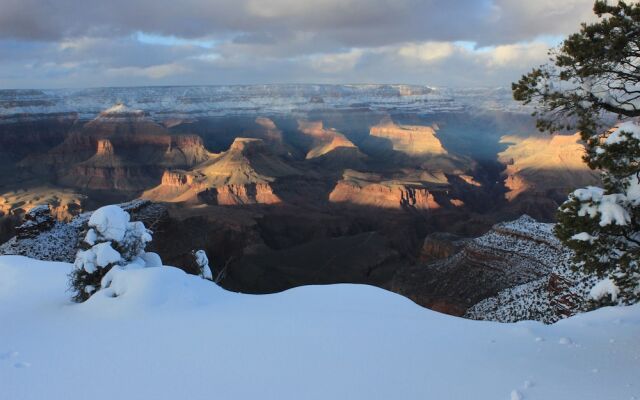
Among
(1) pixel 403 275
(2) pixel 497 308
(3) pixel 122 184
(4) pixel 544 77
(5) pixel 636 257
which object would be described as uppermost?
(4) pixel 544 77

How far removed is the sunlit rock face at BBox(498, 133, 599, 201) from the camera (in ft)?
349

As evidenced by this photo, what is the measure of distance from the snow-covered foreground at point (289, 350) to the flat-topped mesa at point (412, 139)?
140 meters

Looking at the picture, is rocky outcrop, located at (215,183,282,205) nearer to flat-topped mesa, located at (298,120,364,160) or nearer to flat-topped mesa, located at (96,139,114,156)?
flat-topped mesa, located at (96,139,114,156)

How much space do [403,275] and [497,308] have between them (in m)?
12.2

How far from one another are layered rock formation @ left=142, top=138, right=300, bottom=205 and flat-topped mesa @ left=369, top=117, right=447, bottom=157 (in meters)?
49.3

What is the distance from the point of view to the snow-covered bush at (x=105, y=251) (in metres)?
14.8

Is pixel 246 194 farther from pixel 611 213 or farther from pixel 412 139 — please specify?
pixel 611 213

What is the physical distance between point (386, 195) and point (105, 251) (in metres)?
81.8

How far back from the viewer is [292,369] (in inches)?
355

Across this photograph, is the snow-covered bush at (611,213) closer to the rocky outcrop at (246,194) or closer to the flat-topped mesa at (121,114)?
the rocky outcrop at (246,194)

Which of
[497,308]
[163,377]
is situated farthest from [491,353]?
[497,308]

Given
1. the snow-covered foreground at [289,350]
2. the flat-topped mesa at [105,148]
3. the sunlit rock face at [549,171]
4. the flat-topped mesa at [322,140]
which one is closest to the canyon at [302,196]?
the flat-topped mesa at [105,148]

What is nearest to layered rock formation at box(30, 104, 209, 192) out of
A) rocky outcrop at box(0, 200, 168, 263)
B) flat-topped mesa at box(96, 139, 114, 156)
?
flat-topped mesa at box(96, 139, 114, 156)

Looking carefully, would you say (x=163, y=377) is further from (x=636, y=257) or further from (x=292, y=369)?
(x=636, y=257)
